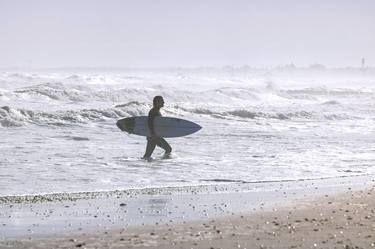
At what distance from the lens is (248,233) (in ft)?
23.8

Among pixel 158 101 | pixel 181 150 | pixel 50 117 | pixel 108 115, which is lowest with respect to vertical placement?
pixel 108 115

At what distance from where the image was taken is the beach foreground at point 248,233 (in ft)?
22.0

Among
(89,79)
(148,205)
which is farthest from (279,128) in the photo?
(89,79)

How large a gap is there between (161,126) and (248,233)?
9.97 m

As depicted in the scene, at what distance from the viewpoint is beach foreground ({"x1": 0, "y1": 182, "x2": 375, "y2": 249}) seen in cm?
670

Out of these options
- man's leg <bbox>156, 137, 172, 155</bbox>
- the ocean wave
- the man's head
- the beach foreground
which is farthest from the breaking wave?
the beach foreground

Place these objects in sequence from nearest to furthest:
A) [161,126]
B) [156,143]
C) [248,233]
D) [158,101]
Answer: [248,233], [156,143], [158,101], [161,126]

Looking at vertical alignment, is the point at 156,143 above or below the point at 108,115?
above

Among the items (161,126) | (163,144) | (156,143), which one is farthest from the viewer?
(161,126)

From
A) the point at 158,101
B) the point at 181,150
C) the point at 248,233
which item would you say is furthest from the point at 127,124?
the point at 248,233

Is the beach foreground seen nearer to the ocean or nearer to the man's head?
the ocean

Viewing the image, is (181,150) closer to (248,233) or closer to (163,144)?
(163,144)

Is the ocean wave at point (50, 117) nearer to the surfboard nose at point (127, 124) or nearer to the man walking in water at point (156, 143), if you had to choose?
the surfboard nose at point (127, 124)

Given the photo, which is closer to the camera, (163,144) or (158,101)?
(163,144)
